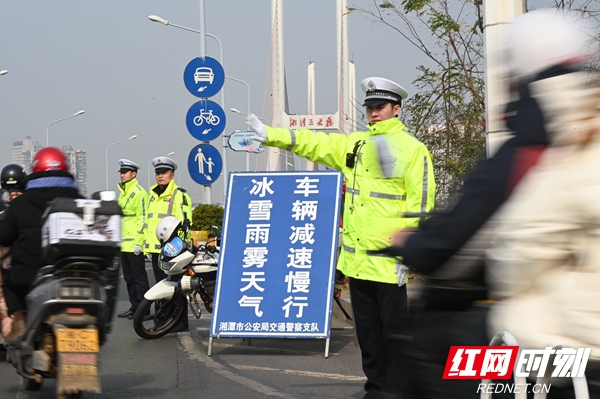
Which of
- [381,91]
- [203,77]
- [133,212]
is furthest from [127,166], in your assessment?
[381,91]

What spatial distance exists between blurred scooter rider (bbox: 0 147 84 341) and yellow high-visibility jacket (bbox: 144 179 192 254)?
433cm

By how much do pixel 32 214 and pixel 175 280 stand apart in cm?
391

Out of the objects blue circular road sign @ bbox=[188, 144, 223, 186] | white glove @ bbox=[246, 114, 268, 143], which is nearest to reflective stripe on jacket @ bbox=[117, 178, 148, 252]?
blue circular road sign @ bbox=[188, 144, 223, 186]

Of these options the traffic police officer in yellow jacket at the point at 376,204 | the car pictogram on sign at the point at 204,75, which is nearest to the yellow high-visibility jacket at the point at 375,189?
the traffic police officer in yellow jacket at the point at 376,204

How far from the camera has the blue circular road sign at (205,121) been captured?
15.4m

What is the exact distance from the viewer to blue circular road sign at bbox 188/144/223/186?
15414mm

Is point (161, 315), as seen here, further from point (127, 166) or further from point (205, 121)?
point (205, 121)

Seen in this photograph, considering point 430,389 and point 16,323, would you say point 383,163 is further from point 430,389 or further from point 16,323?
point 16,323

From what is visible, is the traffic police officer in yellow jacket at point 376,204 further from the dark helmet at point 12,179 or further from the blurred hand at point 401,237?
the dark helmet at point 12,179

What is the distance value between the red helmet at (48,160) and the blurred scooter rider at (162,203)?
441 centimetres

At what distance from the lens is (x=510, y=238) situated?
224 centimetres

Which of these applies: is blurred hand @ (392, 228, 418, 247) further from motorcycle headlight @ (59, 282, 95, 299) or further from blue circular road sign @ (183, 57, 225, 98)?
blue circular road sign @ (183, 57, 225, 98)

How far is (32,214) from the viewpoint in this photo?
20.7 feet

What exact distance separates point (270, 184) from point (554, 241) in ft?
20.8
